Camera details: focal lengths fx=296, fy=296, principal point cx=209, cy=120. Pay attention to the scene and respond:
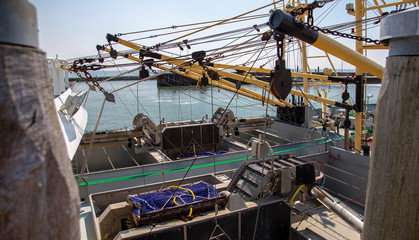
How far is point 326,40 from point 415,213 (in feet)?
16.4

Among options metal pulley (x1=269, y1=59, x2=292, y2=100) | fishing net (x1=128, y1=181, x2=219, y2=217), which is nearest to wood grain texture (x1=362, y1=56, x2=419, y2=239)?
metal pulley (x1=269, y1=59, x2=292, y2=100)

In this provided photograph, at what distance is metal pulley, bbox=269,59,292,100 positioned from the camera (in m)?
4.59

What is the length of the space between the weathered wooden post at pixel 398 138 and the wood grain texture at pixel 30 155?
6.06ft

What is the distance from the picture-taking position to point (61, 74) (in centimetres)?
1484

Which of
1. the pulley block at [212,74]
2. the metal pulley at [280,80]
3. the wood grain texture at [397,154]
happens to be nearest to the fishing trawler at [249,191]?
the metal pulley at [280,80]

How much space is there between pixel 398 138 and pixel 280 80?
2919 mm

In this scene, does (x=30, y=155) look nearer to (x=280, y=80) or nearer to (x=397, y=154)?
(x=397, y=154)

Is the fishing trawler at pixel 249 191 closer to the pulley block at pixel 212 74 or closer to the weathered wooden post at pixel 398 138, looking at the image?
the weathered wooden post at pixel 398 138

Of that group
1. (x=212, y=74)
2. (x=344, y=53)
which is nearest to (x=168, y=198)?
(x=344, y=53)

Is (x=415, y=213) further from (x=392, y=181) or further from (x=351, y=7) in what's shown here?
(x=351, y=7)

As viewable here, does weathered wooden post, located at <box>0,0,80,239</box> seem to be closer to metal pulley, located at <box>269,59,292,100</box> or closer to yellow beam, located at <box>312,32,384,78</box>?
metal pulley, located at <box>269,59,292,100</box>

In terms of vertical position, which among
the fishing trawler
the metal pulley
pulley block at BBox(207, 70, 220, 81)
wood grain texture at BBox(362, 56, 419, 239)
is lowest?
the fishing trawler

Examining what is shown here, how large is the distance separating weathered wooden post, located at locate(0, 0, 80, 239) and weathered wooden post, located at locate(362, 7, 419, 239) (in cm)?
186

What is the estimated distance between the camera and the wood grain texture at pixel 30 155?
1022mm
